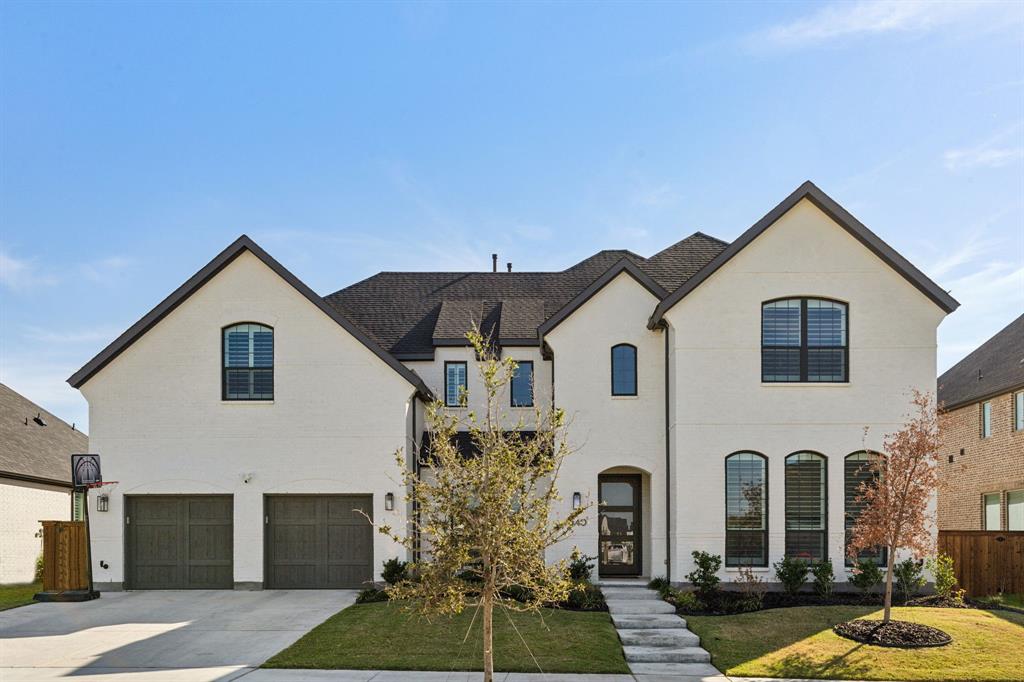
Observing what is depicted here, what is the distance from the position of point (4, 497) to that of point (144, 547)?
669 centimetres

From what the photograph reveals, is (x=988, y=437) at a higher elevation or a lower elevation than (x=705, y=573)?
higher

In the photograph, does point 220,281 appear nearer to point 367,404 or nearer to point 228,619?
point 367,404

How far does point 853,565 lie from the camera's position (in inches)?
671

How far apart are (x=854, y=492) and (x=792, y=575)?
2.25 m

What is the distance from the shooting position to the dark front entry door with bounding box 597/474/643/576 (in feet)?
63.8

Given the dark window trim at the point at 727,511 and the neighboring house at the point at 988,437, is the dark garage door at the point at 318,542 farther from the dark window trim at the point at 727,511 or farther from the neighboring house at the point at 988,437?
the neighboring house at the point at 988,437

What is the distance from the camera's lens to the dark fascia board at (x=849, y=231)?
58.0 ft

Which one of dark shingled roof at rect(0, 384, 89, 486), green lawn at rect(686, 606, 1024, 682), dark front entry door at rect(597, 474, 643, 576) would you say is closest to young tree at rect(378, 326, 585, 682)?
green lawn at rect(686, 606, 1024, 682)

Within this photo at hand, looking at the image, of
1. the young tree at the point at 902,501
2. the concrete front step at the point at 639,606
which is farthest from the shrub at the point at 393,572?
the young tree at the point at 902,501

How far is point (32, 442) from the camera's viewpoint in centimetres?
2620

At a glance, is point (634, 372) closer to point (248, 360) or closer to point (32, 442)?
point (248, 360)

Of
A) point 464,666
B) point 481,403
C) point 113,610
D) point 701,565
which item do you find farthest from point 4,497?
point 701,565

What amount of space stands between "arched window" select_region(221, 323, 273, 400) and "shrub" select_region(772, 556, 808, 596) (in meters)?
11.6

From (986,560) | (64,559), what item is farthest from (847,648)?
(64,559)
